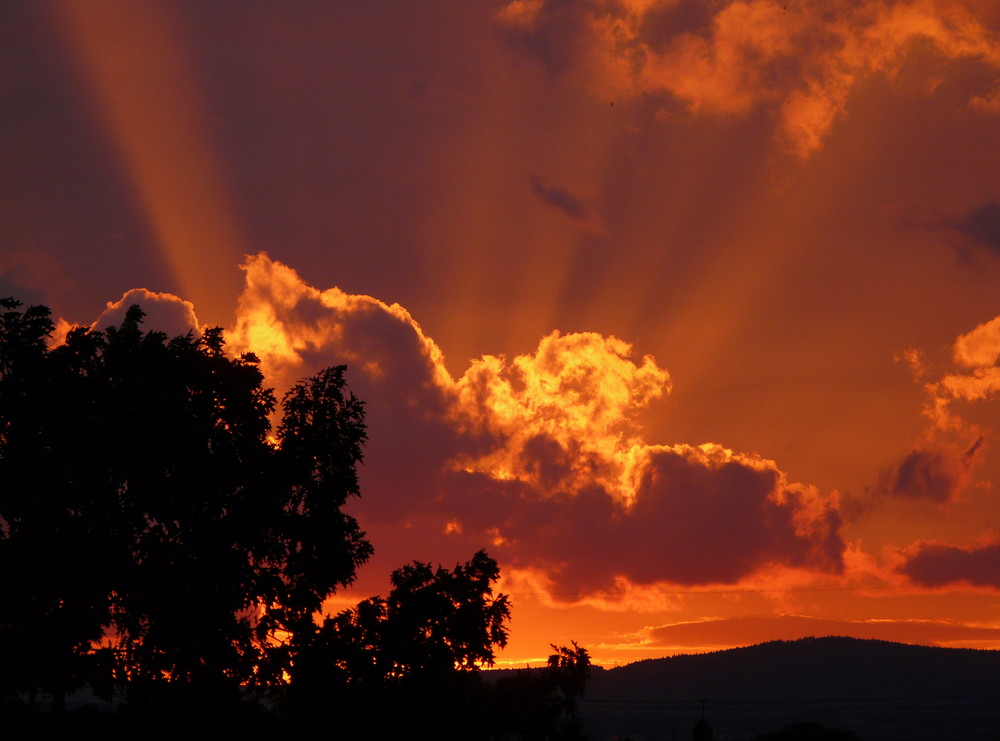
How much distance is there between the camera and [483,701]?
56312 mm

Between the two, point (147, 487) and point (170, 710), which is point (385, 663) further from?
point (147, 487)

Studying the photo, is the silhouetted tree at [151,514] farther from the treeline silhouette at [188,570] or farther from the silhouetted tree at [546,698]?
the silhouetted tree at [546,698]

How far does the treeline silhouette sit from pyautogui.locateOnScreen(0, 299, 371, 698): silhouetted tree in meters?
0.08

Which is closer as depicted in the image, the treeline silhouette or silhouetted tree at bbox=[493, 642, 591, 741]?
the treeline silhouette

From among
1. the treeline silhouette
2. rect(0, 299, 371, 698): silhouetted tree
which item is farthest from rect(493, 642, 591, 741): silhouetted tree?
rect(0, 299, 371, 698): silhouetted tree

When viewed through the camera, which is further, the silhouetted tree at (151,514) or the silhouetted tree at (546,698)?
the silhouetted tree at (546,698)

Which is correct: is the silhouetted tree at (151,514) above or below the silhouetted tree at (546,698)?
above

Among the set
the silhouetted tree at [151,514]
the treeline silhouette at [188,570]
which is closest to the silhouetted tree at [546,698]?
the treeline silhouette at [188,570]

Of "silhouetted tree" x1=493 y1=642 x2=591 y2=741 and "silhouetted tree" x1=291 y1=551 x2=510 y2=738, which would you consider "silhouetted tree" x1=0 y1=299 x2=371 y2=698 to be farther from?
"silhouetted tree" x1=493 y1=642 x2=591 y2=741

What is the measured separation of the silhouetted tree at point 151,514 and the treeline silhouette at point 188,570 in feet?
0.27

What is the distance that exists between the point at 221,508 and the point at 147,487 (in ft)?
11.8

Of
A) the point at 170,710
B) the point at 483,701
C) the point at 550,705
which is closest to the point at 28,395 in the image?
the point at 170,710

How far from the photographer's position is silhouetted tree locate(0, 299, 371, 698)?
159ft

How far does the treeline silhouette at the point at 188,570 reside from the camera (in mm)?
48438
